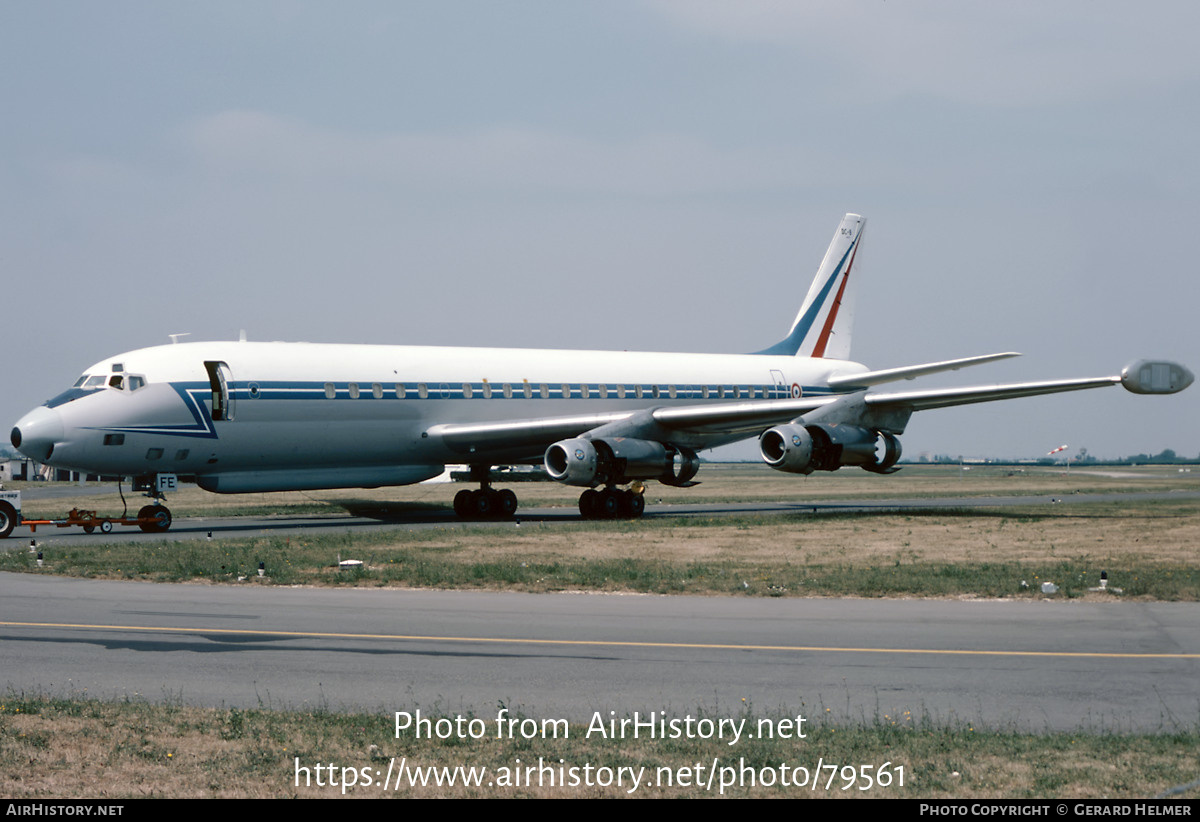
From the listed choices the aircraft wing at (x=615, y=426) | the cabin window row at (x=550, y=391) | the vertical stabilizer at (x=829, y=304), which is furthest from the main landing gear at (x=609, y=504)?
the vertical stabilizer at (x=829, y=304)

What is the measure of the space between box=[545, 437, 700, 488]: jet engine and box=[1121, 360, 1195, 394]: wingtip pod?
36.7 ft

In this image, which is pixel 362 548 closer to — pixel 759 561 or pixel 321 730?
pixel 759 561

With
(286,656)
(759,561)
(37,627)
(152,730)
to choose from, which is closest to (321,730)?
(152,730)

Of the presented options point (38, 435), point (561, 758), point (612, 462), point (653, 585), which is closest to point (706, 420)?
point (612, 462)

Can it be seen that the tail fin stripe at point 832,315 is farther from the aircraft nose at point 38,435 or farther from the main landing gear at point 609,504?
the aircraft nose at point 38,435

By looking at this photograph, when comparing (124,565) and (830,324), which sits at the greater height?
(830,324)

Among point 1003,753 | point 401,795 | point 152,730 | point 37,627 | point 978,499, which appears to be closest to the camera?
point 401,795

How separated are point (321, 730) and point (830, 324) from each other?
1489 inches

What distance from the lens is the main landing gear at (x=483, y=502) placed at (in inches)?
1387

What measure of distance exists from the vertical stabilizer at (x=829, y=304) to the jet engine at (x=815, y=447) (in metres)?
12.2

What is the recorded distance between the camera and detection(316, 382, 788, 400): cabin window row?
102 feet

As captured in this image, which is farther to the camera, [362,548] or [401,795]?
[362,548]

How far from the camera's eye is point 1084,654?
11.6 metres

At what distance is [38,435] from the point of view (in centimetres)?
2642
